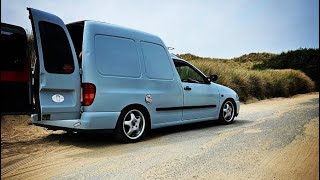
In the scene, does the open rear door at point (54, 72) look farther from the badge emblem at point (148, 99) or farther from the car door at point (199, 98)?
the car door at point (199, 98)

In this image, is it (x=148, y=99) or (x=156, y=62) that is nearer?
(x=148, y=99)

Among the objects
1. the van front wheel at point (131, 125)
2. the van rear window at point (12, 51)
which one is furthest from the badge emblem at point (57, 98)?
the van front wheel at point (131, 125)

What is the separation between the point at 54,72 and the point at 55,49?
356 millimetres

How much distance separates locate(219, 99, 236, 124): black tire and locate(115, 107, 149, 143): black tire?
263 cm

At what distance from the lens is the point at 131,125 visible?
19.0 feet

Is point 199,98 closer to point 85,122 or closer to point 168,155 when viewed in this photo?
point 168,155

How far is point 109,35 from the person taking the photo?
5668 millimetres

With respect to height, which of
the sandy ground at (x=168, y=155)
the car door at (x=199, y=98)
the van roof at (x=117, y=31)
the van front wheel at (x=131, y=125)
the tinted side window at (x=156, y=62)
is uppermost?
the van roof at (x=117, y=31)

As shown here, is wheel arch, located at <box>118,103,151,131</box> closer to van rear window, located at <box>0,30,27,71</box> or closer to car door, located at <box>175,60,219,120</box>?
car door, located at <box>175,60,219,120</box>

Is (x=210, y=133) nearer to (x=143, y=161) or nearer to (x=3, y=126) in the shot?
(x=143, y=161)

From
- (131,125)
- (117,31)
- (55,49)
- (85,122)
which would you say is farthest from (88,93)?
(117,31)

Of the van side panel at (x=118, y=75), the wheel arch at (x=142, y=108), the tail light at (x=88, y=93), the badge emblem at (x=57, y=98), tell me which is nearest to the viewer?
the badge emblem at (x=57, y=98)

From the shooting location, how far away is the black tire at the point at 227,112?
807cm

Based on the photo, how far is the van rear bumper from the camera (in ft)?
16.9
